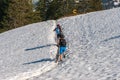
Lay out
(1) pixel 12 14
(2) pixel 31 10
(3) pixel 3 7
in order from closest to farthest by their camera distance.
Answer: (1) pixel 12 14
(3) pixel 3 7
(2) pixel 31 10

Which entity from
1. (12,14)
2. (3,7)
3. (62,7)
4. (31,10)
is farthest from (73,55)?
(62,7)

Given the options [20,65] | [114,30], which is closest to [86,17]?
[114,30]

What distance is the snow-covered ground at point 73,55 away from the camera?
18.3 metres

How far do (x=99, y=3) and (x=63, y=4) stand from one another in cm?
815

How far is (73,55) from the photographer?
23094 mm

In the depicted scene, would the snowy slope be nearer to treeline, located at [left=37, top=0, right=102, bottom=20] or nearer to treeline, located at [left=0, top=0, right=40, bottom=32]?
treeline, located at [left=0, top=0, right=40, bottom=32]

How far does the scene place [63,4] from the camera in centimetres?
8994

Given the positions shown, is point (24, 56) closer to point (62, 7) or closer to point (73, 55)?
point (73, 55)

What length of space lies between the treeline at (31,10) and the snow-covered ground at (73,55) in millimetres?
33636

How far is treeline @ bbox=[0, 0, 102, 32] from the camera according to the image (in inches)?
3022

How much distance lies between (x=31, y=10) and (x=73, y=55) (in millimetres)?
61247

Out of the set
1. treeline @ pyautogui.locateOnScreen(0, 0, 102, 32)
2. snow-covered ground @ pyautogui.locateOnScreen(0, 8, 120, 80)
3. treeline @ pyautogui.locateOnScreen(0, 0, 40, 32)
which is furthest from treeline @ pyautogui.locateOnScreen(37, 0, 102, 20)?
snow-covered ground @ pyautogui.locateOnScreen(0, 8, 120, 80)

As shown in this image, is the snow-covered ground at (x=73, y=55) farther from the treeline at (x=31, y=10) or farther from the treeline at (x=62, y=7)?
the treeline at (x=62, y=7)

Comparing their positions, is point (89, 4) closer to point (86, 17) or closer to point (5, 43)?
point (86, 17)
